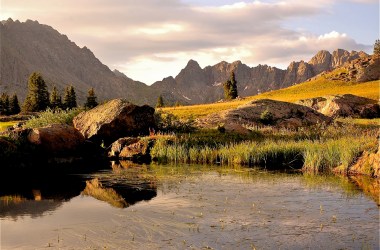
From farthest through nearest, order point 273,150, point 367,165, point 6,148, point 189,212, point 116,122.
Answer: point 116,122
point 6,148
point 273,150
point 367,165
point 189,212

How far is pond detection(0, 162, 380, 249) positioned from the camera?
13000mm

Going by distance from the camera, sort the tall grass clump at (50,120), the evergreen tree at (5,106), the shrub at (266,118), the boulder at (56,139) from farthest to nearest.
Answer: the evergreen tree at (5,106) → the shrub at (266,118) → the tall grass clump at (50,120) → the boulder at (56,139)

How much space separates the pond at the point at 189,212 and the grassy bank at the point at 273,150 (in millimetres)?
2106

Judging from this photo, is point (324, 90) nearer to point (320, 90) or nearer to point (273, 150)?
point (320, 90)

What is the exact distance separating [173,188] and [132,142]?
48.3 feet

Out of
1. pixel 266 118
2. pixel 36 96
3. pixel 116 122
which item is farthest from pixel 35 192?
A: pixel 36 96

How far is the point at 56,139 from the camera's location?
33188 millimetres

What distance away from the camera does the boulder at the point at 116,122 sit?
123 ft

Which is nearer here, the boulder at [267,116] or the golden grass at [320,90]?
the boulder at [267,116]

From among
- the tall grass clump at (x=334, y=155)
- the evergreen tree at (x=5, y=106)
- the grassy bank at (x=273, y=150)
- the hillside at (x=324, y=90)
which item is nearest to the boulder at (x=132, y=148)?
the grassy bank at (x=273, y=150)

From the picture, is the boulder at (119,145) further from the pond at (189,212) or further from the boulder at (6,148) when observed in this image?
the pond at (189,212)

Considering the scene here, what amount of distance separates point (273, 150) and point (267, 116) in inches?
741

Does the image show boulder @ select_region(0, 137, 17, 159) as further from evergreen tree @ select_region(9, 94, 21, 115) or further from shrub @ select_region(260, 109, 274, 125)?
evergreen tree @ select_region(9, 94, 21, 115)

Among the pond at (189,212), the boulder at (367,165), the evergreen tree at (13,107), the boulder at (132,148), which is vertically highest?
the evergreen tree at (13,107)
